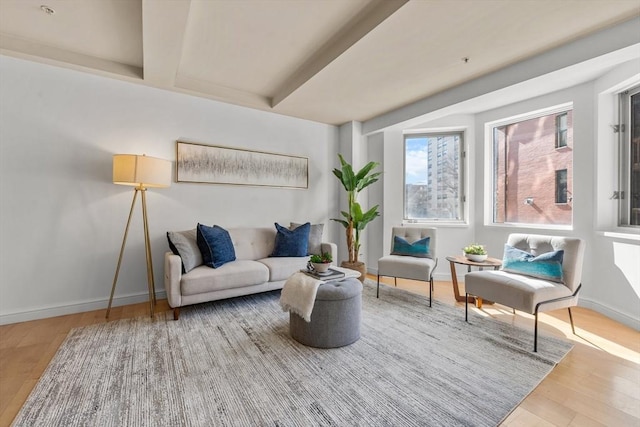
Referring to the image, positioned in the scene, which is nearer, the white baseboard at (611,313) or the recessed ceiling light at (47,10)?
the recessed ceiling light at (47,10)

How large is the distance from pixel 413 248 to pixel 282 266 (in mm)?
1713

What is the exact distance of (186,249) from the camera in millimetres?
2928

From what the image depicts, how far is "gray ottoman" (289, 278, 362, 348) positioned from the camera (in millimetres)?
2209

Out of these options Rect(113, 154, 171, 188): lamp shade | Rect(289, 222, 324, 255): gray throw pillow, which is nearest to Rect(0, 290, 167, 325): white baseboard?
Rect(113, 154, 171, 188): lamp shade

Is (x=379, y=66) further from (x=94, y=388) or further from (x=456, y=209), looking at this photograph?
(x=94, y=388)

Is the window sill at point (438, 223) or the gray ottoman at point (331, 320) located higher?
the window sill at point (438, 223)

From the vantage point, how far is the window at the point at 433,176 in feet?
14.7

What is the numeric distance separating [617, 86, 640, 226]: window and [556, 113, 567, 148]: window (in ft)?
1.69

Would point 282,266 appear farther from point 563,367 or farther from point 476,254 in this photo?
point 563,367

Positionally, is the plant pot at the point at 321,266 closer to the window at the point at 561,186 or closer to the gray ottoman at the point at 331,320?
the gray ottoman at the point at 331,320

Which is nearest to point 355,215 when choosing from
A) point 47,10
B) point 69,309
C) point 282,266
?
point 282,266

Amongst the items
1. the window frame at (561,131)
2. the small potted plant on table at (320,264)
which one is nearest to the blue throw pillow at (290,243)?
the small potted plant on table at (320,264)

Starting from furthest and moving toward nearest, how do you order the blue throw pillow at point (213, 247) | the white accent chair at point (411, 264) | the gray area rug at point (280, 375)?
the white accent chair at point (411, 264) → the blue throw pillow at point (213, 247) → the gray area rug at point (280, 375)

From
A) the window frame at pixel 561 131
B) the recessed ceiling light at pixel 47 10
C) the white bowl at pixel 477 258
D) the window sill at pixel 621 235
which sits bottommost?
the white bowl at pixel 477 258
